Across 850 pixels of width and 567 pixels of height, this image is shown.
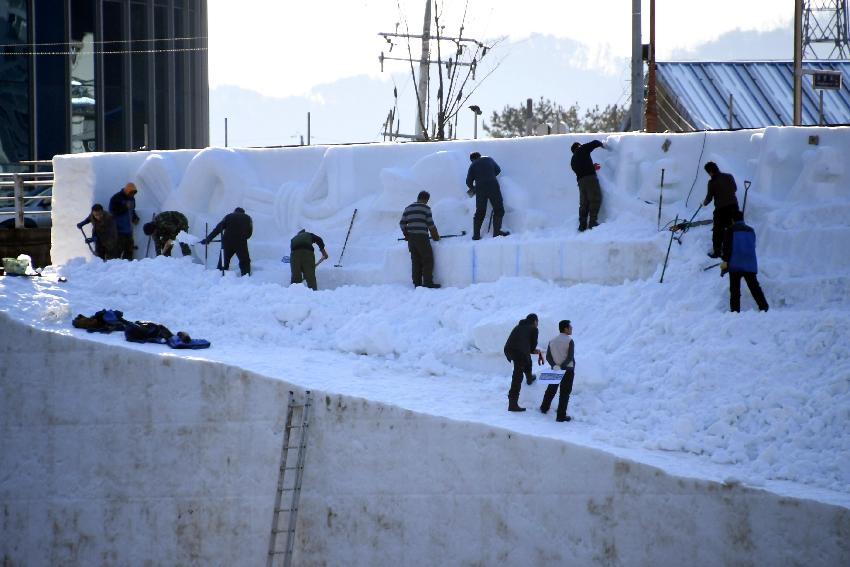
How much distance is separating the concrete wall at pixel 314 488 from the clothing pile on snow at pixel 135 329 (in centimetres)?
39

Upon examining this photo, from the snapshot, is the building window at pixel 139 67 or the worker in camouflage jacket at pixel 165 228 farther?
the building window at pixel 139 67

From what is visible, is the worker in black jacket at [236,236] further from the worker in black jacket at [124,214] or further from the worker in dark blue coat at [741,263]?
the worker in dark blue coat at [741,263]

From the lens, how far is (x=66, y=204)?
68.9 ft

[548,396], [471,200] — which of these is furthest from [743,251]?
[471,200]

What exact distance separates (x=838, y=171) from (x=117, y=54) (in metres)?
21.9

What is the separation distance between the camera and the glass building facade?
108ft

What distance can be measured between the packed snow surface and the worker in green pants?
0.45 meters

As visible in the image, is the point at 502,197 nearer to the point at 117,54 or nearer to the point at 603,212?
the point at 603,212

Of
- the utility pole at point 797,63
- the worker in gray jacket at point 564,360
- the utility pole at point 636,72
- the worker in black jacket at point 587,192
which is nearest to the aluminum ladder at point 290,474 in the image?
the worker in gray jacket at point 564,360

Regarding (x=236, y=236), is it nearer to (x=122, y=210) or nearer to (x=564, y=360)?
(x=122, y=210)

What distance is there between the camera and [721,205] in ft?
55.5

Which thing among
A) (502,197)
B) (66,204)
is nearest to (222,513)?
(502,197)

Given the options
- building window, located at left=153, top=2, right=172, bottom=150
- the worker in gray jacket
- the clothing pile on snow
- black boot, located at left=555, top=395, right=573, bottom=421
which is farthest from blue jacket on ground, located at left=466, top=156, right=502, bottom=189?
building window, located at left=153, top=2, right=172, bottom=150

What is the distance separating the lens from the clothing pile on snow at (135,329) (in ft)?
53.9
